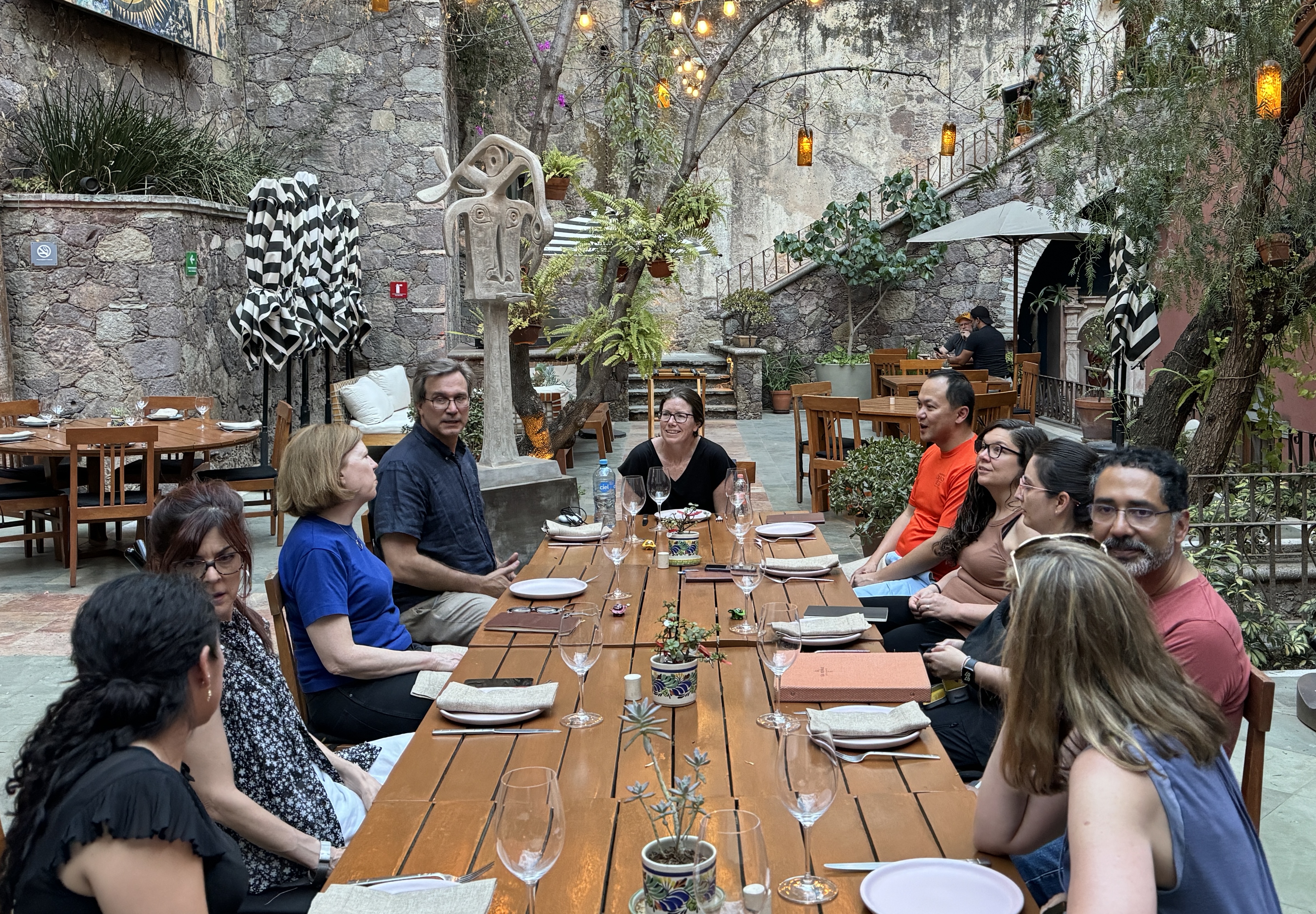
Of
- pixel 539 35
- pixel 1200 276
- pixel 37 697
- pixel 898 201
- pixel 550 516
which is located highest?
pixel 539 35

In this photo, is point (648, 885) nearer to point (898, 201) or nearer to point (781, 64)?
point (898, 201)

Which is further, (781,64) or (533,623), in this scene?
(781,64)

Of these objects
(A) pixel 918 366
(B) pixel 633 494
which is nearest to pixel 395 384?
(A) pixel 918 366

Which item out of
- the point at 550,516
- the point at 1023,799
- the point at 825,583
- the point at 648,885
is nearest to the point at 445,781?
the point at 648,885

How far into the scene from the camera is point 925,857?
1639mm

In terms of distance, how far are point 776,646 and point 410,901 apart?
37.2 inches

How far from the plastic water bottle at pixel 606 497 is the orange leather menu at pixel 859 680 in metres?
1.34

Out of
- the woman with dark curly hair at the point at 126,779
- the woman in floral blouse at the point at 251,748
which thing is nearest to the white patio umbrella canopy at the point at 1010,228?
the woman in floral blouse at the point at 251,748

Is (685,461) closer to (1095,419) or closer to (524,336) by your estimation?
(524,336)

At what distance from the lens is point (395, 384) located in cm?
1023

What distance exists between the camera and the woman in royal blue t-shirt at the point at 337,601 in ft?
9.20

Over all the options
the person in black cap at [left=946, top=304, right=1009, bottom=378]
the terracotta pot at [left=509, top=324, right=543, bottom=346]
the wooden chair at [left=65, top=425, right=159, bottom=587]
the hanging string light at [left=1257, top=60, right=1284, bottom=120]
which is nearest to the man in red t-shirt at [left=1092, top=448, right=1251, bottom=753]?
the hanging string light at [left=1257, top=60, right=1284, bottom=120]

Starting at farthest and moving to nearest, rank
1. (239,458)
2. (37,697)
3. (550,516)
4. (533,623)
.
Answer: (239,458)
(550,516)
(37,697)
(533,623)

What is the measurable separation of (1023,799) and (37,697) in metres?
3.96
